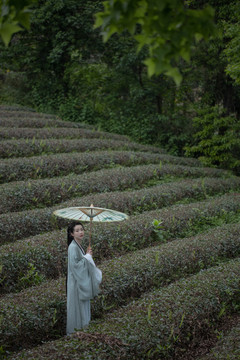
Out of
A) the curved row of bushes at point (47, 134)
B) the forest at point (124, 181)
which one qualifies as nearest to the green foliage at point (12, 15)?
the forest at point (124, 181)

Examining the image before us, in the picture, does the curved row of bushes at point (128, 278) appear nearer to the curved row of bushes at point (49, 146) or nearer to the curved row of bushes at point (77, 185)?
the curved row of bushes at point (77, 185)

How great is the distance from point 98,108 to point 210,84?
7532 mm

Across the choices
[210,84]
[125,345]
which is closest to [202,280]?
[125,345]

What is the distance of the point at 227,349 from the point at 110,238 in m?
4.20

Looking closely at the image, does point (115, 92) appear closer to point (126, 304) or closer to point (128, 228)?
point (128, 228)

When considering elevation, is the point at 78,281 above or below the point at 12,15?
below

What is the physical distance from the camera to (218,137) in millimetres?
16812

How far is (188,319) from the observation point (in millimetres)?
5727

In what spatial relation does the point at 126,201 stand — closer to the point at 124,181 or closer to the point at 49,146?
the point at 124,181

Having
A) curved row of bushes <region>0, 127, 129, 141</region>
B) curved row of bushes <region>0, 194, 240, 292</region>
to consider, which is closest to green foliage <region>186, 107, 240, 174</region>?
curved row of bushes <region>0, 127, 129, 141</region>

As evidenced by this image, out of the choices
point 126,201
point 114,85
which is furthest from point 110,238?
point 114,85

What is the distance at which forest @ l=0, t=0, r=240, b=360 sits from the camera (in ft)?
15.6

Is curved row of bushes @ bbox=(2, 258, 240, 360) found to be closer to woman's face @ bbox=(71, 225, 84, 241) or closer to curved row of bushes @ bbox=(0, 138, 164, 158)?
woman's face @ bbox=(71, 225, 84, 241)

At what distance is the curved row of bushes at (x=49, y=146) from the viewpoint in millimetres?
13906
